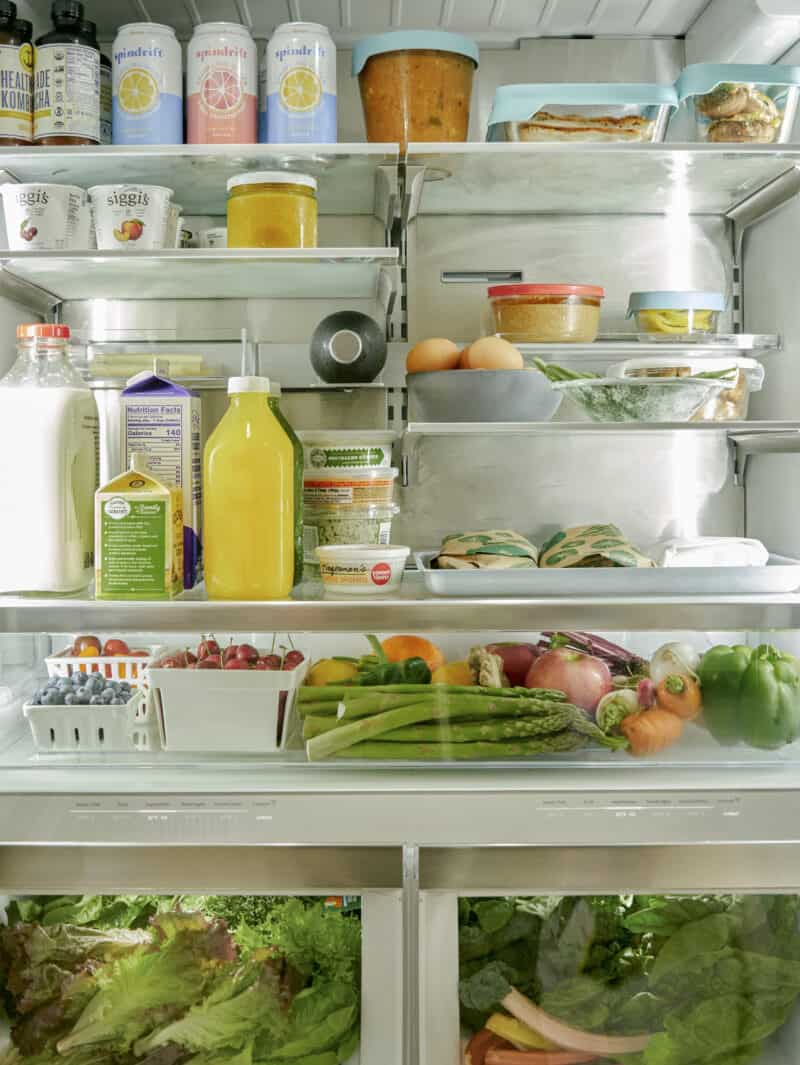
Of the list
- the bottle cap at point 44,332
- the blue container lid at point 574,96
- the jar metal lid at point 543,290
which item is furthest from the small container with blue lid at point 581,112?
the bottle cap at point 44,332

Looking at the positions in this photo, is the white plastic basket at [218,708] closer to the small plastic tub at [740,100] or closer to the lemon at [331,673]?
the lemon at [331,673]

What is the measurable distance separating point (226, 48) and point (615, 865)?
138 centimetres

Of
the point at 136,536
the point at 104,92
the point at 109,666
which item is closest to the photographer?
the point at 136,536

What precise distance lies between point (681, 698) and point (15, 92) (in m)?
1.40

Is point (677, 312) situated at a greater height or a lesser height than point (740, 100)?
lesser

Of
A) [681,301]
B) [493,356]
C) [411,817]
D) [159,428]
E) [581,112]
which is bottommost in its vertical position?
[411,817]

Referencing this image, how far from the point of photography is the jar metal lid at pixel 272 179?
1617mm

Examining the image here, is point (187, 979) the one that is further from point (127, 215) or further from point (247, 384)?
point (127, 215)

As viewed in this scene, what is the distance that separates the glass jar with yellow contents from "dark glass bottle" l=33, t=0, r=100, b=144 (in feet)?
0.84

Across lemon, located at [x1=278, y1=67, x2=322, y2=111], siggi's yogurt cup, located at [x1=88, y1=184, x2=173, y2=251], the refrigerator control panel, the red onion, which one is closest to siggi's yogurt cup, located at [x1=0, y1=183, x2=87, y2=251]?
siggi's yogurt cup, located at [x1=88, y1=184, x2=173, y2=251]

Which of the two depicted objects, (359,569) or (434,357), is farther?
(434,357)

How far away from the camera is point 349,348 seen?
1748mm

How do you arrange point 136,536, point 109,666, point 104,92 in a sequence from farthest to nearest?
1. point 104,92
2. point 109,666
3. point 136,536

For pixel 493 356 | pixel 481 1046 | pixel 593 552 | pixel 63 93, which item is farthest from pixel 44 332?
pixel 481 1046
